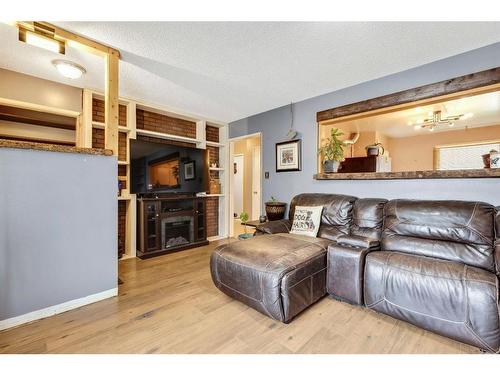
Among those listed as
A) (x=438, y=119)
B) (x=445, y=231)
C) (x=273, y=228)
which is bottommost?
(x=273, y=228)

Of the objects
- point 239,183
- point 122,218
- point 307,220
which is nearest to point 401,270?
point 307,220

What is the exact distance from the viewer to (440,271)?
1551 mm

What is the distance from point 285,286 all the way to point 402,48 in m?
2.37

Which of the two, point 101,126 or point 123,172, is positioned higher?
point 101,126

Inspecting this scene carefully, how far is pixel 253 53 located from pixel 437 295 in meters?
2.46

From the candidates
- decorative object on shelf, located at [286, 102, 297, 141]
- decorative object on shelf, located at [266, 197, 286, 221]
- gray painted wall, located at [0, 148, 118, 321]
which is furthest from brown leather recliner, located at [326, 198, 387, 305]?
gray painted wall, located at [0, 148, 118, 321]

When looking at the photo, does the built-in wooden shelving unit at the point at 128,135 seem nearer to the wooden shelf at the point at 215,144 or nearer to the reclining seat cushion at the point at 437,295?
the wooden shelf at the point at 215,144

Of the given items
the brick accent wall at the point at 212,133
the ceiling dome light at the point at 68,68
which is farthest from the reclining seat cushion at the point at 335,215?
the ceiling dome light at the point at 68,68

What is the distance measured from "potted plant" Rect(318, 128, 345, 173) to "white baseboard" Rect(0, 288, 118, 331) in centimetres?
285

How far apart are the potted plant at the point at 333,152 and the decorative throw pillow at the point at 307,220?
26.4 inches

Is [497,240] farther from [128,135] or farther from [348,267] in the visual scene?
[128,135]
